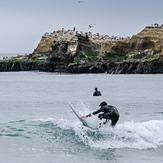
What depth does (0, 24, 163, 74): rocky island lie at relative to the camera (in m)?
131

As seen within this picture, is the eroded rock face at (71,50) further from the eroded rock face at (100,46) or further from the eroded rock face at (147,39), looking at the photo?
the eroded rock face at (147,39)

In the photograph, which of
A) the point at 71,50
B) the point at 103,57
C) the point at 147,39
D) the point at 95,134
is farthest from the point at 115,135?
the point at 147,39

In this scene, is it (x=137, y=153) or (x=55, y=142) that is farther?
(x=55, y=142)

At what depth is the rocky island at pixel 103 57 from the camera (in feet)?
430

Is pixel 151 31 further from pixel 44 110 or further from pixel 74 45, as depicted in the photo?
pixel 44 110

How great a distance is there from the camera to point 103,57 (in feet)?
559

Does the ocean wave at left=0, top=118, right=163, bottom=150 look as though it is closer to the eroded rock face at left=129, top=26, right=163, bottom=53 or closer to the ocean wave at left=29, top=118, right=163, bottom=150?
the ocean wave at left=29, top=118, right=163, bottom=150

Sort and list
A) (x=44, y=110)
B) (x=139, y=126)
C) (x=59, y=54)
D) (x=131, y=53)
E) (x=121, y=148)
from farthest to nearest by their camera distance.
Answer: (x=131, y=53)
(x=59, y=54)
(x=44, y=110)
(x=139, y=126)
(x=121, y=148)

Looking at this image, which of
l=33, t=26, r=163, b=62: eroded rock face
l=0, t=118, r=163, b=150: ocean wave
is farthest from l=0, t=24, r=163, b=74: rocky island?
l=0, t=118, r=163, b=150: ocean wave

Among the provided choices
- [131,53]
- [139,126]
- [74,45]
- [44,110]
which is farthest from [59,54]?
[139,126]

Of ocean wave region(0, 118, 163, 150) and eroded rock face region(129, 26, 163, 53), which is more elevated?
eroded rock face region(129, 26, 163, 53)

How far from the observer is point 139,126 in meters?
27.9

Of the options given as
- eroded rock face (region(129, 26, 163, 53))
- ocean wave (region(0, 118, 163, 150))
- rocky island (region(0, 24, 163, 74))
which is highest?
eroded rock face (region(129, 26, 163, 53))

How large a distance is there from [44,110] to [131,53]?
13535 centimetres
